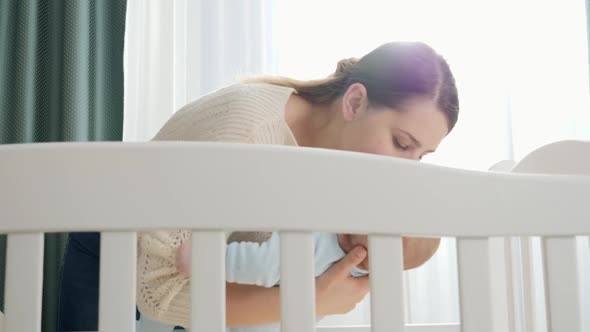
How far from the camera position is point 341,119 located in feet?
4.25

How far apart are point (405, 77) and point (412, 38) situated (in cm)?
103

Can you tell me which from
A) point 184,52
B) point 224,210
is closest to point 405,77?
point 224,210

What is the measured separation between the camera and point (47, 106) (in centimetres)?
213

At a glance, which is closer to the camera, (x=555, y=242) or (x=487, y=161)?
(x=555, y=242)

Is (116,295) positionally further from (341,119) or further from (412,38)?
(412,38)

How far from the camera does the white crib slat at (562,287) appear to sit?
620 millimetres

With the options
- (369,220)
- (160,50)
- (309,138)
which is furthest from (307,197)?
(160,50)

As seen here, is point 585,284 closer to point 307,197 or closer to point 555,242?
point 555,242

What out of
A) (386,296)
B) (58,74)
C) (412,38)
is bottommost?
(386,296)

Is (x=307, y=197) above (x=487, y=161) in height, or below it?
below

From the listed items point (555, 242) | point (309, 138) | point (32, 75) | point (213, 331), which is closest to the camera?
point (213, 331)

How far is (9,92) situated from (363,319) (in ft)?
3.86

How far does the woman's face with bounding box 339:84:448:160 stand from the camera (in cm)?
121

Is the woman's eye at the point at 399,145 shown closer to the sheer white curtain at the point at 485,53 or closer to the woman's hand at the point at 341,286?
the woman's hand at the point at 341,286
